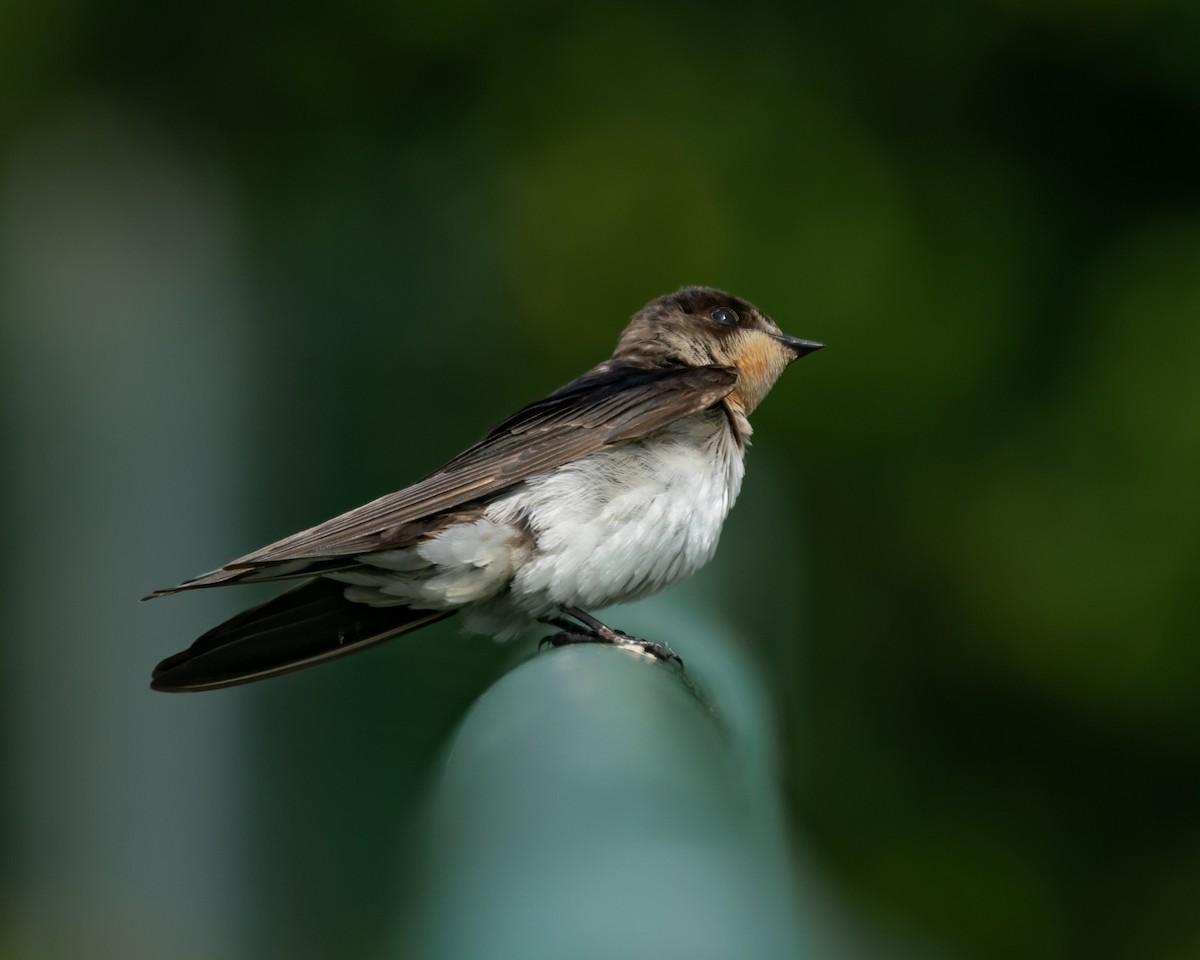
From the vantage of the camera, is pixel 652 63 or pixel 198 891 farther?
pixel 652 63

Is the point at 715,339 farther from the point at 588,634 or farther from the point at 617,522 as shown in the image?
the point at 588,634

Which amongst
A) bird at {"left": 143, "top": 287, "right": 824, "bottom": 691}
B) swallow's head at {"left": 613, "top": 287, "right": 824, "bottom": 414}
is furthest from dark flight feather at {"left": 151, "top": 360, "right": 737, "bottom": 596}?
swallow's head at {"left": 613, "top": 287, "right": 824, "bottom": 414}

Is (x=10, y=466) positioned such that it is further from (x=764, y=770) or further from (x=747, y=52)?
(x=764, y=770)

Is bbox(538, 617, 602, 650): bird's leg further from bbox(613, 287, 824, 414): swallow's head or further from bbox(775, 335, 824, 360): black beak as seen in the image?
bbox(775, 335, 824, 360): black beak

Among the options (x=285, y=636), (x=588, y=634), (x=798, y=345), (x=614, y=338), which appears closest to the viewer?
(x=285, y=636)

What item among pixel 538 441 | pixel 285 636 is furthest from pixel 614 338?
pixel 285 636

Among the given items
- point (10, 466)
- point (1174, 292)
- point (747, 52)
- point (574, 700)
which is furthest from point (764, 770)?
point (10, 466)

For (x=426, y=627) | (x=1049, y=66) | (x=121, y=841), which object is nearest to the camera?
(x=426, y=627)
